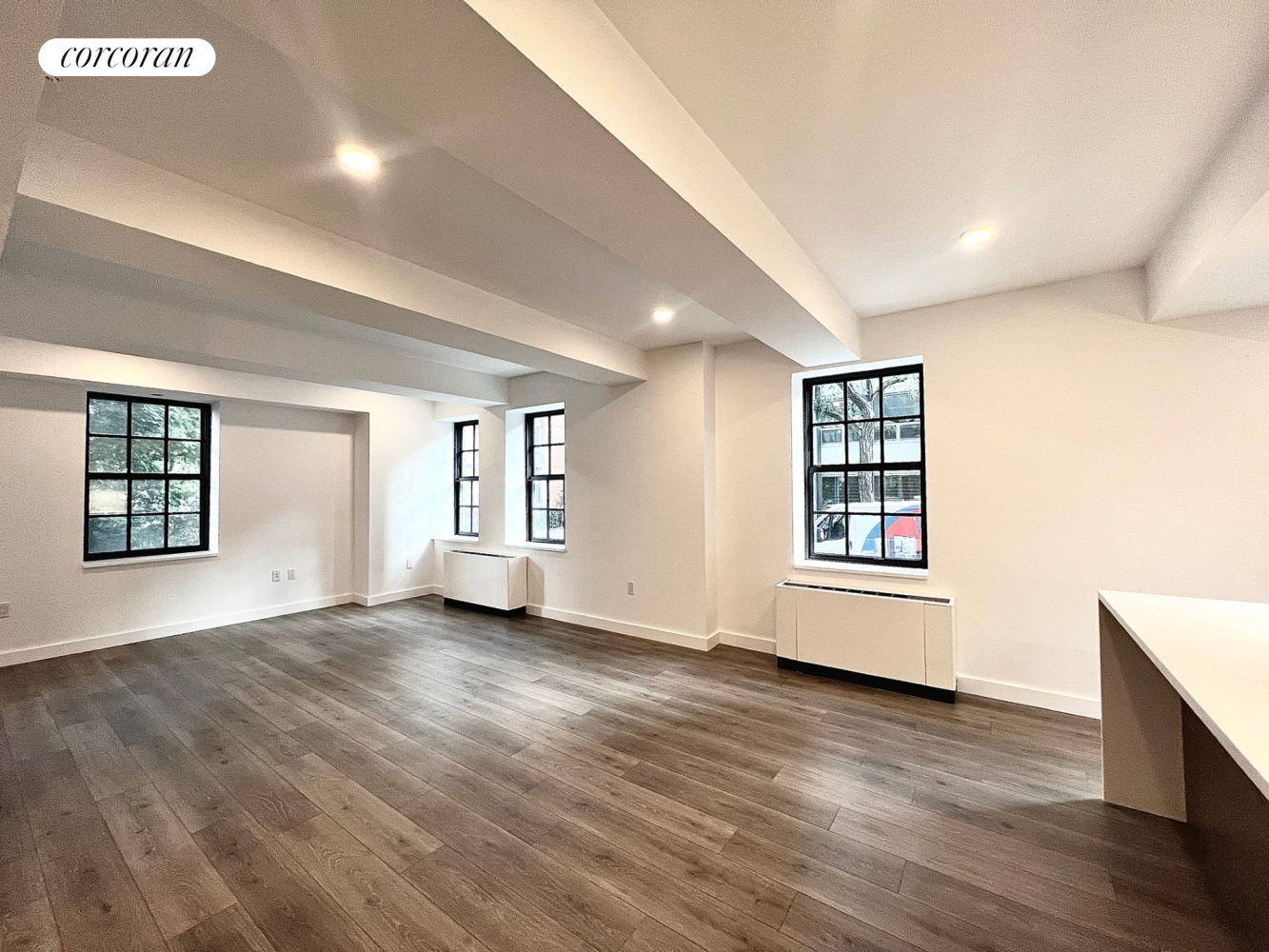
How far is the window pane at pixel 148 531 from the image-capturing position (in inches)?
191

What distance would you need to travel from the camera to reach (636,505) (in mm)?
4848

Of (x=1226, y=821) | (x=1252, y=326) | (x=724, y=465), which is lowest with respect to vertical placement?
(x=1226, y=821)

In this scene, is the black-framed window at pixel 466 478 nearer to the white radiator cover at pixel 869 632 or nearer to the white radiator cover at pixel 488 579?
the white radiator cover at pixel 488 579

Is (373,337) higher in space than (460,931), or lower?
higher

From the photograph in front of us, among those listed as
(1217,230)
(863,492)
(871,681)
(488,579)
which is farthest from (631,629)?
(1217,230)

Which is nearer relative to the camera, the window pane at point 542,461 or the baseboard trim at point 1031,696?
the baseboard trim at point 1031,696

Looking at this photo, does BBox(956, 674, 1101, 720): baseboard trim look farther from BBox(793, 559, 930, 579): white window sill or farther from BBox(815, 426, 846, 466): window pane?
BBox(815, 426, 846, 466): window pane

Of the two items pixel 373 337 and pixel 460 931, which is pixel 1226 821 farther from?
pixel 373 337

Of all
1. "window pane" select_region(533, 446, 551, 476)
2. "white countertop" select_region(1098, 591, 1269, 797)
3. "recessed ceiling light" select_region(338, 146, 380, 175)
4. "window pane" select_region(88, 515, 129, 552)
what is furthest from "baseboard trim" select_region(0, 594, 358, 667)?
"white countertop" select_region(1098, 591, 1269, 797)

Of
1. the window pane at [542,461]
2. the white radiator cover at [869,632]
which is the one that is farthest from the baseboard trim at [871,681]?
the window pane at [542,461]

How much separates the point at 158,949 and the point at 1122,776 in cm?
362

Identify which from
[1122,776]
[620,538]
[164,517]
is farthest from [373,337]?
[1122,776]

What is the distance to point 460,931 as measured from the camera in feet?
5.30

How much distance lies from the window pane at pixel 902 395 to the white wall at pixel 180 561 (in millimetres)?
5993
